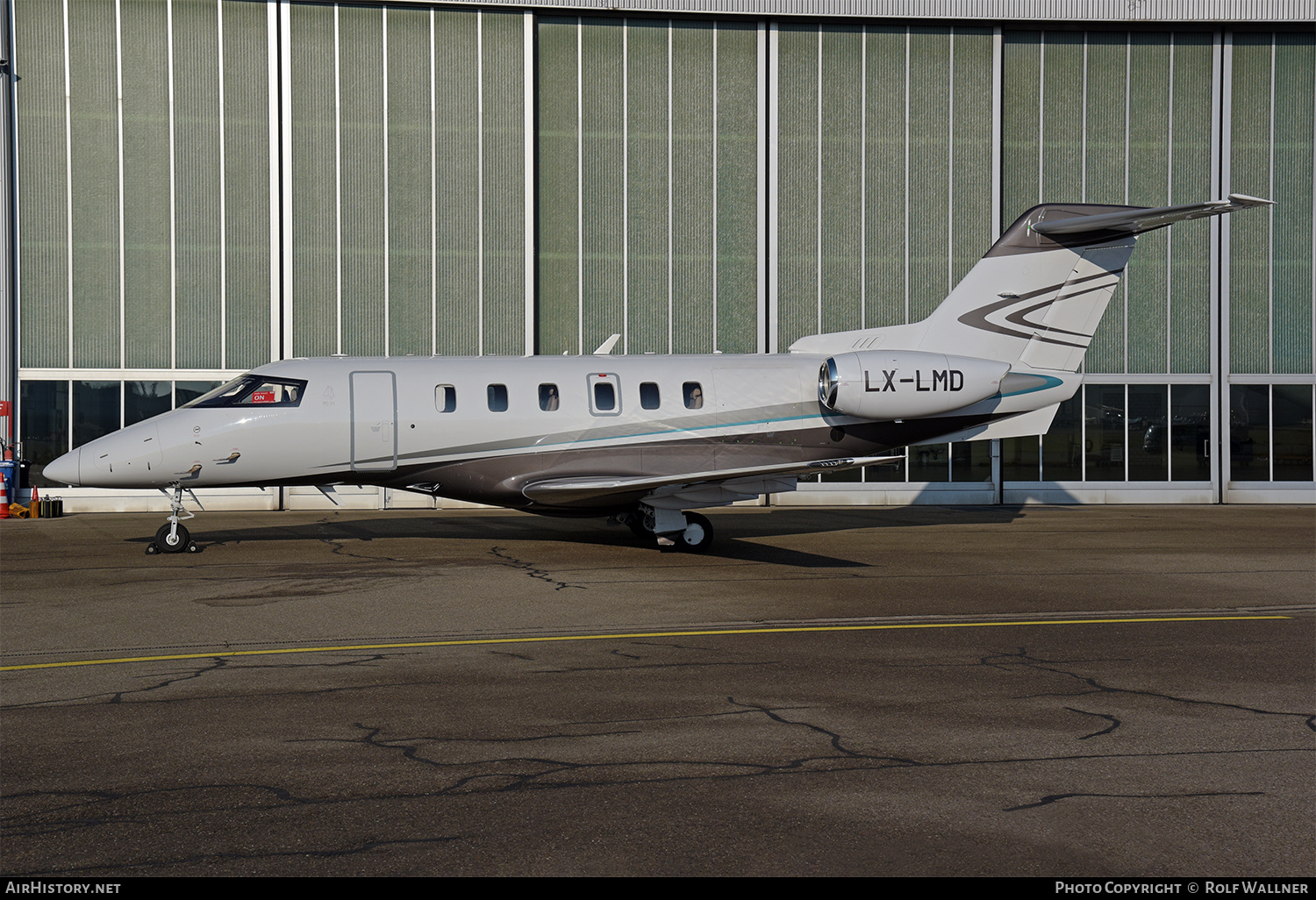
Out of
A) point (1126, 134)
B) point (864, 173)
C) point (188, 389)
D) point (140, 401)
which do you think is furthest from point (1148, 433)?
point (140, 401)

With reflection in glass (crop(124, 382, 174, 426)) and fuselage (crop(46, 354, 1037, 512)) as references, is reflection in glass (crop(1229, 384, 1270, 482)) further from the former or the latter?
reflection in glass (crop(124, 382, 174, 426))

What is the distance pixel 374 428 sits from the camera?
53.8 ft

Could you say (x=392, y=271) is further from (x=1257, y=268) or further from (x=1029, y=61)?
(x=1257, y=268)

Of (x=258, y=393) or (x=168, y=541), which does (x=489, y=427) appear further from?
(x=168, y=541)

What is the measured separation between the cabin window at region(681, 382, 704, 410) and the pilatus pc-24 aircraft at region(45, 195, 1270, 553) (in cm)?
3

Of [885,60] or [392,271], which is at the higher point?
[885,60]

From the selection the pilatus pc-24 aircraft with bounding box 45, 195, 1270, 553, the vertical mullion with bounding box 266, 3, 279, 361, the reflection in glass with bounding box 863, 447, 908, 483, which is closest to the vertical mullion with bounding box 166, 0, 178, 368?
the vertical mullion with bounding box 266, 3, 279, 361

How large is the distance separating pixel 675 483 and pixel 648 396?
2157 millimetres

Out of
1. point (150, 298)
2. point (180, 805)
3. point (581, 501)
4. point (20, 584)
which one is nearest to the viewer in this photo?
point (180, 805)

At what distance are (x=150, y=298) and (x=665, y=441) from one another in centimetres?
1473

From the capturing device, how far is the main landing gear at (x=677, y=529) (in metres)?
16.5

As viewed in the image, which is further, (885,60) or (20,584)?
(885,60)

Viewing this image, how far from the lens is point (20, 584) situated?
13.3 m

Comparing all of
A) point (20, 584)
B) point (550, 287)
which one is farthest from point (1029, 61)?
point (20, 584)
